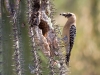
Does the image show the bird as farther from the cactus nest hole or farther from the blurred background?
the blurred background

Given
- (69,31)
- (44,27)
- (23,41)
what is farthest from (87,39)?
(23,41)

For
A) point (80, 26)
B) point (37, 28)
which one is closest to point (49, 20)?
point (37, 28)

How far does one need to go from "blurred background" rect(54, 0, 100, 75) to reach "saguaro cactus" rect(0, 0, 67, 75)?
3.41 metres

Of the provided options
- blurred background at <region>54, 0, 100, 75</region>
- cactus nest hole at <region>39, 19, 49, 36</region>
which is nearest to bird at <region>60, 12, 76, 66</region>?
cactus nest hole at <region>39, 19, 49, 36</region>

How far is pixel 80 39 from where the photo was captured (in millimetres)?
5383

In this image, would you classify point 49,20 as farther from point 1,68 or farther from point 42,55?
point 1,68

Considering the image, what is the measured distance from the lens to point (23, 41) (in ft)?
5.74

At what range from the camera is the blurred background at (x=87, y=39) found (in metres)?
5.32

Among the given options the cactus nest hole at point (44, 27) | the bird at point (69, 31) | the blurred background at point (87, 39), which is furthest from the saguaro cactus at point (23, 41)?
the blurred background at point (87, 39)

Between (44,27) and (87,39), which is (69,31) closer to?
(44,27)

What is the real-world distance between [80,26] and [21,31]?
3648 mm

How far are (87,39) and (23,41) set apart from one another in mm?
3712

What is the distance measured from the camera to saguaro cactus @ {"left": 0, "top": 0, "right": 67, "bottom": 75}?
175 centimetres

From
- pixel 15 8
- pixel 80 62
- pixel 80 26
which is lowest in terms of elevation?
pixel 80 62
